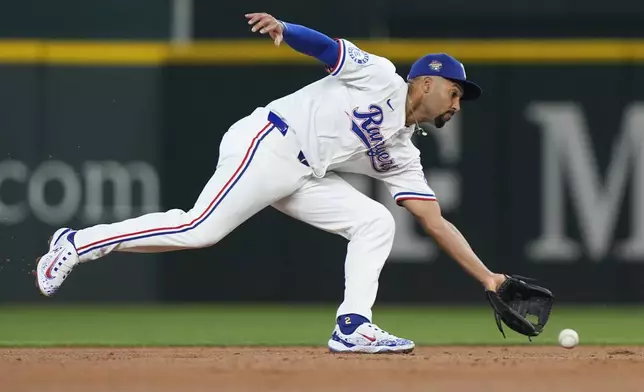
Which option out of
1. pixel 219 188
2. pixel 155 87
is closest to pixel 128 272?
pixel 155 87

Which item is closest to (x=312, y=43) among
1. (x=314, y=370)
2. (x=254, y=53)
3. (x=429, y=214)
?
(x=429, y=214)

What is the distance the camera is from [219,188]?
627 cm

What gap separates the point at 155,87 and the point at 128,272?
4.19 feet

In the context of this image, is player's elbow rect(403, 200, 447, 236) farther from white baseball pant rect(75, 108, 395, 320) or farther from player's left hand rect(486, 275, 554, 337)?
player's left hand rect(486, 275, 554, 337)

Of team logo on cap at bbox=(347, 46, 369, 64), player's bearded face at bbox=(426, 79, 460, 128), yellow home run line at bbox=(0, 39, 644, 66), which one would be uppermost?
yellow home run line at bbox=(0, 39, 644, 66)

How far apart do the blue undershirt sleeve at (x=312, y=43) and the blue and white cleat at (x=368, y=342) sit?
1122mm

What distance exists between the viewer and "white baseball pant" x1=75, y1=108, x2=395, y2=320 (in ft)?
20.5

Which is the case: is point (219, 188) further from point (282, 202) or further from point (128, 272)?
point (128, 272)

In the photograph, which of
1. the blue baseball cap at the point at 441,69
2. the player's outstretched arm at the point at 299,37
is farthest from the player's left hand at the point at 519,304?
the player's outstretched arm at the point at 299,37

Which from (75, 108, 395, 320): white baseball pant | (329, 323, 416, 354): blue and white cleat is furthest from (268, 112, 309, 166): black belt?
(329, 323, 416, 354): blue and white cleat

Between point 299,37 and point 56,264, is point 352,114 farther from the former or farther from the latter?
point 56,264

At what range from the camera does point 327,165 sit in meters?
6.45

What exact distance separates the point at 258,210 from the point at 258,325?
2493mm

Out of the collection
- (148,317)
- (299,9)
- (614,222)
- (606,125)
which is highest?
(299,9)
